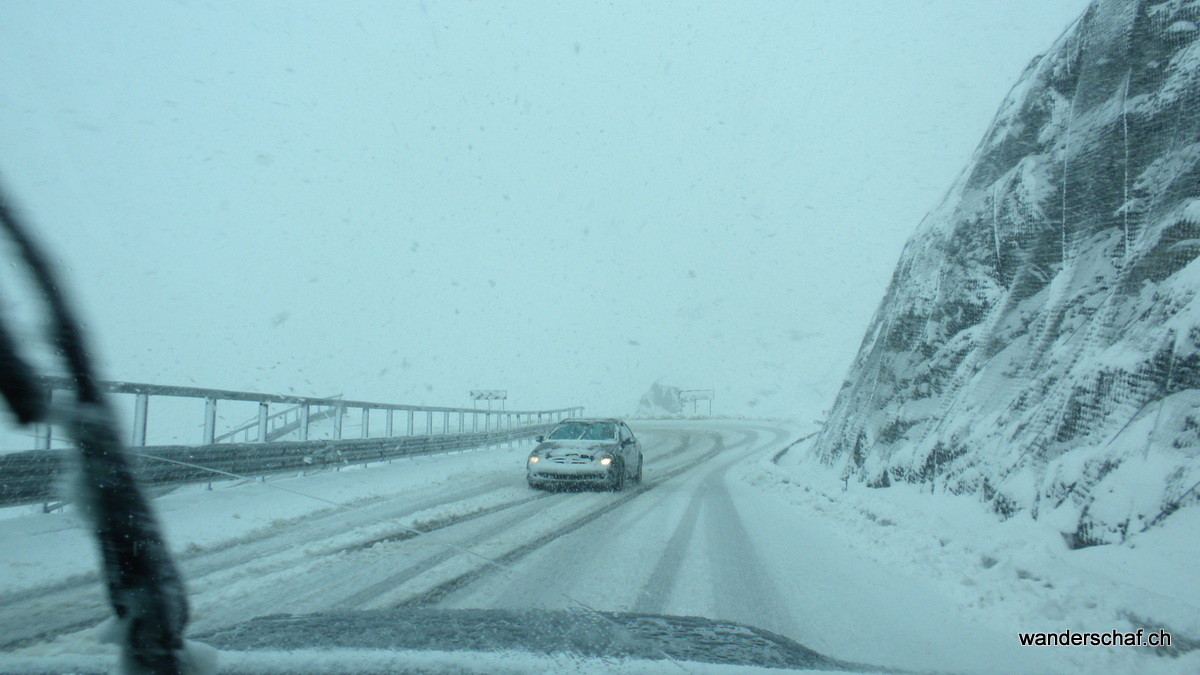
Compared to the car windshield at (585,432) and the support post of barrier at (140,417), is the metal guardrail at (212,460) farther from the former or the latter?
the car windshield at (585,432)

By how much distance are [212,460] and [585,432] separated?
741cm

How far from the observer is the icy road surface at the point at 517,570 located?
440 cm

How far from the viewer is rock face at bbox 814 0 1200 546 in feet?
19.1

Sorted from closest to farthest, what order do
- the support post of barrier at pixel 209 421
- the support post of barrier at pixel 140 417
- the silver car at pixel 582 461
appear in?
the support post of barrier at pixel 140 417
the support post of barrier at pixel 209 421
the silver car at pixel 582 461

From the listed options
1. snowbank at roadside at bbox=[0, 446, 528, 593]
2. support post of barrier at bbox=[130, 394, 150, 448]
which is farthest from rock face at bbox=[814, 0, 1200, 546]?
support post of barrier at bbox=[130, 394, 150, 448]

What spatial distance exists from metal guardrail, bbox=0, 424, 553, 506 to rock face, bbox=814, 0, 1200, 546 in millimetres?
7071

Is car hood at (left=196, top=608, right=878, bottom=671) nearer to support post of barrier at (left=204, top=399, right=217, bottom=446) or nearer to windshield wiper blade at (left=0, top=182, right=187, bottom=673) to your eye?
windshield wiper blade at (left=0, top=182, right=187, bottom=673)

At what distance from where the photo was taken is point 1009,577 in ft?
18.2

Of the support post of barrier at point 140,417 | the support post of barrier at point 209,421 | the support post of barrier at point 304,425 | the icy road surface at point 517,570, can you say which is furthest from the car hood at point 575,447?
the support post of barrier at point 140,417

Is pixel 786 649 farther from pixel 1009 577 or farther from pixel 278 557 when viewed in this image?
pixel 278 557

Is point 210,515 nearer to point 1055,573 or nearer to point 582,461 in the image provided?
point 582,461

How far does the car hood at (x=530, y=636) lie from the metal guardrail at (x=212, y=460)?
3.55 feet

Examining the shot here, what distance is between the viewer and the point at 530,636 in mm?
3139

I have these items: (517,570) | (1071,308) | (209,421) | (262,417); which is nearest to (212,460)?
(209,421)
